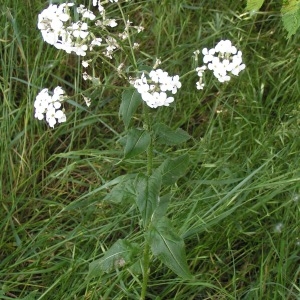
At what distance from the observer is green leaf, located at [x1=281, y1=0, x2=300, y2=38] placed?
2.05 metres

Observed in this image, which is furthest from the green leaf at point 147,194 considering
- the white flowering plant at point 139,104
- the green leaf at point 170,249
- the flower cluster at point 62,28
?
the flower cluster at point 62,28

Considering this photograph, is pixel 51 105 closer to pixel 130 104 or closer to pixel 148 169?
pixel 130 104

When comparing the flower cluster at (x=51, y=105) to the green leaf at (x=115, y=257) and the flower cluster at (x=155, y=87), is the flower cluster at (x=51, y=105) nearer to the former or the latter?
the flower cluster at (x=155, y=87)

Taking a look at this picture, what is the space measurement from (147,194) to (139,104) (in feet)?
0.76

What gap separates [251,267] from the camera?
2.11 metres

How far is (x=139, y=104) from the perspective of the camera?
1.56 meters

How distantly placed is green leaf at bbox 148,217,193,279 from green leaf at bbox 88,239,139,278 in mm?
118

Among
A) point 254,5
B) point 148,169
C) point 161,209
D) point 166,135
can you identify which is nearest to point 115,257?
point 161,209

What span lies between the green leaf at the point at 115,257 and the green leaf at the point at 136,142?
349 mm

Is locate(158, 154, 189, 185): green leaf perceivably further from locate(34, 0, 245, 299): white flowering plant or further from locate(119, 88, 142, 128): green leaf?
locate(119, 88, 142, 128): green leaf

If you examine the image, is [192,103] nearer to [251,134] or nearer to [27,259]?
[251,134]

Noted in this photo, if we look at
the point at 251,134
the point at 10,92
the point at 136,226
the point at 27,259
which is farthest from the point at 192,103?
the point at 27,259

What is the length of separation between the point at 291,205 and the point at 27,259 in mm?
940

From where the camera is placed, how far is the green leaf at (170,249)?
164 centimetres
